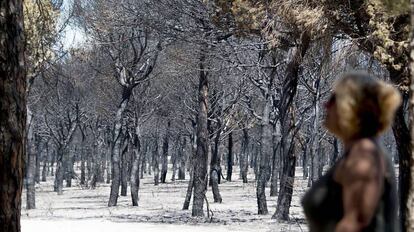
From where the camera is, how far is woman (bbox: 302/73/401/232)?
3082 millimetres

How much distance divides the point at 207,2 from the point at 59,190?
2377 cm

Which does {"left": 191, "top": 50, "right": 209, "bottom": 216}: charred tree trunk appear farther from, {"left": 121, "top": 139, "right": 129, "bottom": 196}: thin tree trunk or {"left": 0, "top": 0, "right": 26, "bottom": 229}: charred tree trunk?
{"left": 0, "top": 0, "right": 26, "bottom": 229}: charred tree trunk

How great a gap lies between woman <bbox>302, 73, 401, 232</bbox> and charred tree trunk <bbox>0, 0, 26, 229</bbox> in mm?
3484

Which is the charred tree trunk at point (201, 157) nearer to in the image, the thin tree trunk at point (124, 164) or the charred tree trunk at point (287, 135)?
the charred tree trunk at point (287, 135)

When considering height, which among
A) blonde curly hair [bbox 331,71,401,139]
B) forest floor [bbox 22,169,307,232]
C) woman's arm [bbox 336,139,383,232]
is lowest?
forest floor [bbox 22,169,307,232]

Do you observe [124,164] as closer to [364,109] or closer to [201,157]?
[201,157]

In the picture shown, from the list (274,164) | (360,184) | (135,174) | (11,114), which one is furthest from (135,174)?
(360,184)

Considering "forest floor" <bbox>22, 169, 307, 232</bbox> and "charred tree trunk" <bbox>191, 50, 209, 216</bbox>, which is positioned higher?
"charred tree trunk" <bbox>191, 50, 209, 216</bbox>

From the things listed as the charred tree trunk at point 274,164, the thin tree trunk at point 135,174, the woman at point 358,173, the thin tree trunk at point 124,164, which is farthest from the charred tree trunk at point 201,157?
the woman at point 358,173

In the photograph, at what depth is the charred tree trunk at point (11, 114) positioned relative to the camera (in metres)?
6.16

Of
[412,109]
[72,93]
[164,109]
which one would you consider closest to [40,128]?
[72,93]

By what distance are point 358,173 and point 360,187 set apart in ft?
0.18

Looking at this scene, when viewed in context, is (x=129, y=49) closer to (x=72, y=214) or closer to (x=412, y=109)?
(x=72, y=214)

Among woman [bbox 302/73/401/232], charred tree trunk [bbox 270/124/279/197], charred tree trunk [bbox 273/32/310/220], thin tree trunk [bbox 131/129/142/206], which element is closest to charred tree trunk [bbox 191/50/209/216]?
charred tree trunk [bbox 273/32/310/220]
